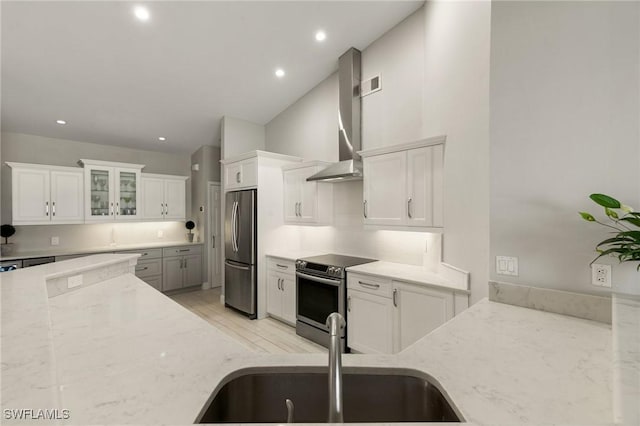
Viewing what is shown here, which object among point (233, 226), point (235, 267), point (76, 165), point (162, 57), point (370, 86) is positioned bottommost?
point (235, 267)

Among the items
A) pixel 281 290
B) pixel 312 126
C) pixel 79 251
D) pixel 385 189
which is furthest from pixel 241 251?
pixel 79 251

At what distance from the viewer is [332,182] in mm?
3830

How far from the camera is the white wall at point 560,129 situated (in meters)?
1.28

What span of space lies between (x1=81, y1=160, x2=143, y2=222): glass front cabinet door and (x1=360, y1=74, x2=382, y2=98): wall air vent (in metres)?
4.07

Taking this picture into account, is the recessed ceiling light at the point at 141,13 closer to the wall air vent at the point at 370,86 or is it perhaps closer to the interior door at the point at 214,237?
the wall air vent at the point at 370,86

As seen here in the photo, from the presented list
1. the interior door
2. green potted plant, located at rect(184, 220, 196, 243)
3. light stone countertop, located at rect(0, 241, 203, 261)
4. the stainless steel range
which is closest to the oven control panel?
the stainless steel range

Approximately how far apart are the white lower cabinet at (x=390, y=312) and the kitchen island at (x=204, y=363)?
87 cm

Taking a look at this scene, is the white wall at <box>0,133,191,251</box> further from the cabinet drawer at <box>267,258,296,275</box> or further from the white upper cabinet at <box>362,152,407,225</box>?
the white upper cabinet at <box>362,152,407,225</box>

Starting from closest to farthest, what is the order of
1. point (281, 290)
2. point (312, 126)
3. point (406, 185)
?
point (406, 185), point (281, 290), point (312, 126)

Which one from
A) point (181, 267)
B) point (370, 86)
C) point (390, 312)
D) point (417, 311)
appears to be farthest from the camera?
point (181, 267)

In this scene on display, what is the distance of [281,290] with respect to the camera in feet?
12.4

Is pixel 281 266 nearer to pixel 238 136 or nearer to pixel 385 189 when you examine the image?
pixel 385 189

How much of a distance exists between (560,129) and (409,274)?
163 centimetres

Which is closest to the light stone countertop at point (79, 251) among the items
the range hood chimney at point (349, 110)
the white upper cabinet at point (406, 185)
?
the range hood chimney at point (349, 110)
